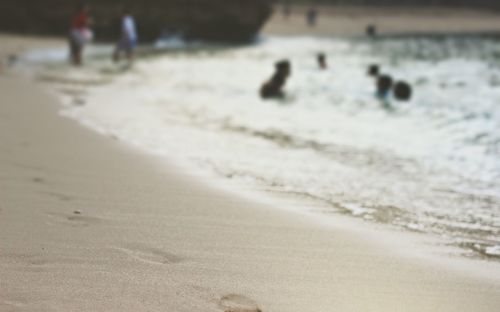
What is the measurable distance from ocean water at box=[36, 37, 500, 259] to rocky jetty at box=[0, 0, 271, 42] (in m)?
14.1

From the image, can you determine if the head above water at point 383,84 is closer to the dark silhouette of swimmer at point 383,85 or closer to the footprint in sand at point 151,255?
the dark silhouette of swimmer at point 383,85

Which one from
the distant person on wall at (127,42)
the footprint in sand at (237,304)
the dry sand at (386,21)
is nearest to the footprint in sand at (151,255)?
the footprint in sand at (237,304)

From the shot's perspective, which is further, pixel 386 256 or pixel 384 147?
pixel 384 147

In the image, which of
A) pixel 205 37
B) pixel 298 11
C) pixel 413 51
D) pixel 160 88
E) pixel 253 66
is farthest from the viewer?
Result: pixel 298 11

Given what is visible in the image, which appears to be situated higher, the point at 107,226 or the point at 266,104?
the point at 107,226

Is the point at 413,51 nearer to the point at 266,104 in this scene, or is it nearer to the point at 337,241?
the point at 266,104

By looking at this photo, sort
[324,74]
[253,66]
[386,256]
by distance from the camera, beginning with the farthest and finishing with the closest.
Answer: [253,66] < [324,74] < [386,256]

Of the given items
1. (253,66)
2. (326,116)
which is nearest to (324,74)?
(253,66)

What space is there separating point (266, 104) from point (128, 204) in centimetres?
767

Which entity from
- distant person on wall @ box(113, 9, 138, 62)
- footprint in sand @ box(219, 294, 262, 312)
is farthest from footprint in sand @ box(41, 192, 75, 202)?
distant person on wall @ box(113, 9, 138, 62)

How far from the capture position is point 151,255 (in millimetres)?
2705

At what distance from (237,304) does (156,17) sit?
29729 mm

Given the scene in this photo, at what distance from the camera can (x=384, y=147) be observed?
682 cm

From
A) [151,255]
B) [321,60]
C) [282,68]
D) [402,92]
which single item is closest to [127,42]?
[321,60]
